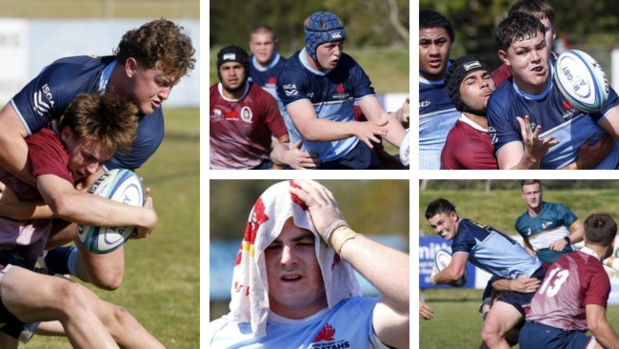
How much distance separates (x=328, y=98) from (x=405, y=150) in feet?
1.60

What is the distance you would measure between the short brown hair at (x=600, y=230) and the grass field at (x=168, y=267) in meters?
2.41

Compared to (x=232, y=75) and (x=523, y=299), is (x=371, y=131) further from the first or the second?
(x=232, y=75)

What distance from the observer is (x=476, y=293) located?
515 centimetres

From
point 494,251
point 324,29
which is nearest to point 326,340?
point 494,251

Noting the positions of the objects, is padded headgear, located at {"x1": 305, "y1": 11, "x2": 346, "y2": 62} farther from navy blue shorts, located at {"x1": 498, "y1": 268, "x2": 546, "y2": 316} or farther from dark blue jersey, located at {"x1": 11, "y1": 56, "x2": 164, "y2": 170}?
navy blue shorts, located at {"x1": 498, "y1": 268, "x2": 546, "y2": 316}

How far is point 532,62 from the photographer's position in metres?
5.03

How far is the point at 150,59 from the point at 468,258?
1.78 meters

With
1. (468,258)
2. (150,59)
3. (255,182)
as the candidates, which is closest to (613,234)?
(468,258)

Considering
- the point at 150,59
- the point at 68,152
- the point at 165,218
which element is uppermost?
the point at 150,59

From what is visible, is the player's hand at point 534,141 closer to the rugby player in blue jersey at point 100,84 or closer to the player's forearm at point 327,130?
the player's forearm at point 327,130

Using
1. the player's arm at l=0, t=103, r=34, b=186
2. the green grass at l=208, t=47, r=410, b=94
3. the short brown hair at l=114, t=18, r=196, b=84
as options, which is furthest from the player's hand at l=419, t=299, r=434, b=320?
the green grass at l=208, t=47, r=410, b=94

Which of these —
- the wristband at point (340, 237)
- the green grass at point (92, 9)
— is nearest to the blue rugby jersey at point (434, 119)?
the wristband at point (340, 237)

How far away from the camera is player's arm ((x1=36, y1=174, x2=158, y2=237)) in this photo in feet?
15.4

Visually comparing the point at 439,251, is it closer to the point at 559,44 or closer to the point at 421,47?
the point at 421,47
